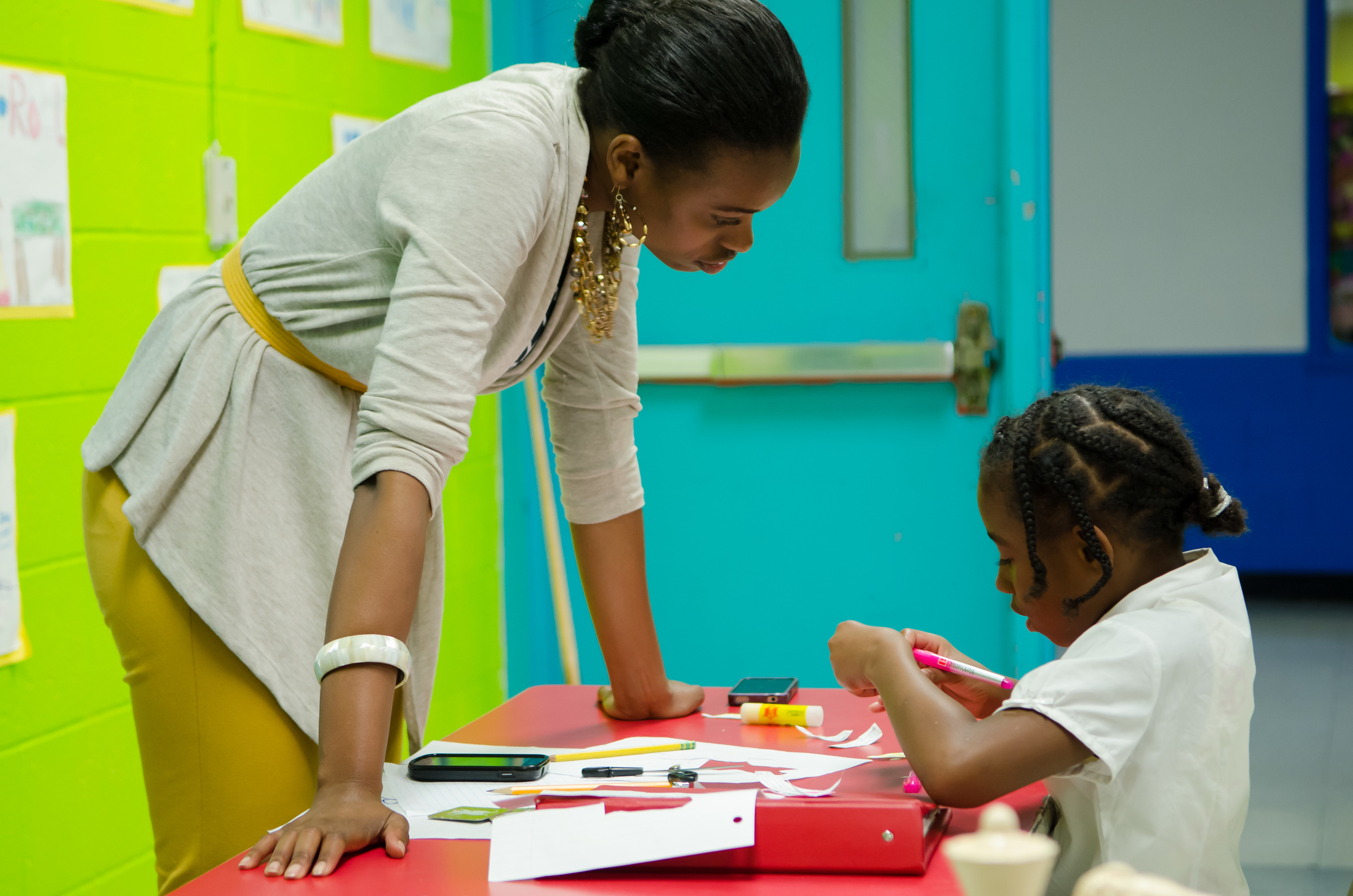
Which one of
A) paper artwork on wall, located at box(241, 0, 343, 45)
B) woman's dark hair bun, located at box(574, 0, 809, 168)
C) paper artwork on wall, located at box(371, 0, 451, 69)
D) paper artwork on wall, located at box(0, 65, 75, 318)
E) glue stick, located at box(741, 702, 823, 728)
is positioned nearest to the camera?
woman's dark hair bun, located at box(574, 0, 809, 168)

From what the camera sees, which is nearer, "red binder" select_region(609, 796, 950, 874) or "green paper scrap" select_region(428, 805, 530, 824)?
"red binder" select_region(609, 796, 950, 874)

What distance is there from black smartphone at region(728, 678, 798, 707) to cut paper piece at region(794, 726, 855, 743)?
0.30 feet

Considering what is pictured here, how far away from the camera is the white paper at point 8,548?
158cm

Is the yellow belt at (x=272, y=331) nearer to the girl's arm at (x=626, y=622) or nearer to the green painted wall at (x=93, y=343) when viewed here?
the girl's arm at (x=626, y=622)

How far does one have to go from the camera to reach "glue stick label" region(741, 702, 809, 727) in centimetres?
129

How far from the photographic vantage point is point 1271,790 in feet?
9.40

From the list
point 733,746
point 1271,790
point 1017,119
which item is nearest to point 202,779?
point 733,746

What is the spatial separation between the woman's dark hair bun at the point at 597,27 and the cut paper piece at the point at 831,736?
0.69m

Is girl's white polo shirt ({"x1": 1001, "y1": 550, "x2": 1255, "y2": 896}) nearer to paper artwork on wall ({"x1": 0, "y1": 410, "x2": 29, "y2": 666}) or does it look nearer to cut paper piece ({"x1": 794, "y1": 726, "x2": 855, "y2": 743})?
cut paper piece ({"x1": 794, "y1": 726, "x2": 855, "y2": 743})

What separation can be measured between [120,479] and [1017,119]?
186cm

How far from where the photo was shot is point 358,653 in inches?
34.7

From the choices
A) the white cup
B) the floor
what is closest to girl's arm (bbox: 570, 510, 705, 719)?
the white cup

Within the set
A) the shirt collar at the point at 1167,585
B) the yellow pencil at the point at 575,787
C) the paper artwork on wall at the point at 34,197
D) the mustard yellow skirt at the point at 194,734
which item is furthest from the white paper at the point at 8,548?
the shirt collar at the point at 1167,585

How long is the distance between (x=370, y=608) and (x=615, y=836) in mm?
244
